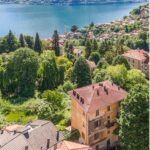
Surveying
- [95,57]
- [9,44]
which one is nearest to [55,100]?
[95,57]

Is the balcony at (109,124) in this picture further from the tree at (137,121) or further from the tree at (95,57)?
the tree at (95,57)

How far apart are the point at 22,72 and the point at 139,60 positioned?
63.9ft

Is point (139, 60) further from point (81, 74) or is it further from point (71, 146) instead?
point (71, 146)

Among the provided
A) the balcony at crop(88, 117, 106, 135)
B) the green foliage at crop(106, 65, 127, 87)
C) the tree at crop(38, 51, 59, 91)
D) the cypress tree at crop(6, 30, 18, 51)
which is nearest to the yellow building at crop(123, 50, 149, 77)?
the green foliage at crop(106, 65, 127, 87)

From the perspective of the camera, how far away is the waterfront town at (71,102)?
26203 millimetres

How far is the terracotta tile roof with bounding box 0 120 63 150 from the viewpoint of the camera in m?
27.1

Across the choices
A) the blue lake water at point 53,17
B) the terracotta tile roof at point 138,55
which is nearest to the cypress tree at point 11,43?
the terracotta tile roof at point 138,55

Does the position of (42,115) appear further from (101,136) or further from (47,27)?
(47,27)

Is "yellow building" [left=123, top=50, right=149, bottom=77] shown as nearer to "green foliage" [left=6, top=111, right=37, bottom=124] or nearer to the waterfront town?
the waterfront town

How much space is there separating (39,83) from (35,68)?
103 inches

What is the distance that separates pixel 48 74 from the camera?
48.0m

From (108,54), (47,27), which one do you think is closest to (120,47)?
(108,54)

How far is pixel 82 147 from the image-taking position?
2756cm

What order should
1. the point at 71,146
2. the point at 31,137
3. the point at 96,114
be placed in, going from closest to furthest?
the point at 71,146 < the point at 31,137 < the point at 96,114
